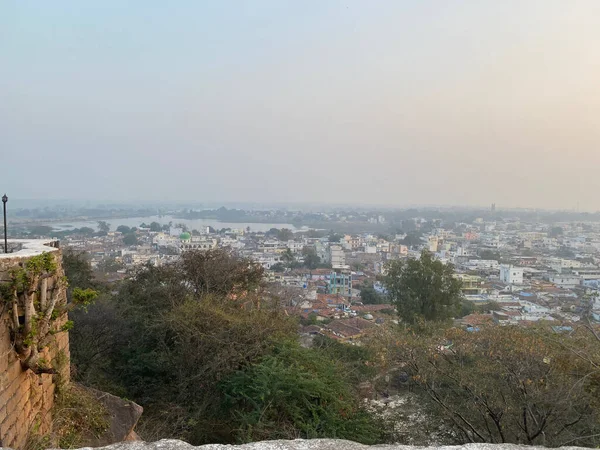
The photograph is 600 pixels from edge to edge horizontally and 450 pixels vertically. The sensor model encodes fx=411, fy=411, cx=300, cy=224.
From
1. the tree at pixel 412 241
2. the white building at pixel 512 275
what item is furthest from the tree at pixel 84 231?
the white building at pixel 512 275

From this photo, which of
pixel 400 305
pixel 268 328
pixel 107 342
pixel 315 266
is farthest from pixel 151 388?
pixel 315 266

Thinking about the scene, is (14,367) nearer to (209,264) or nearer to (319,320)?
(209,264)

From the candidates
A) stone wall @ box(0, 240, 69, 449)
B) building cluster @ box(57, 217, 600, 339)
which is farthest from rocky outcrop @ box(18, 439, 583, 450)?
building cluster @ box(57, 217, 600, 339)

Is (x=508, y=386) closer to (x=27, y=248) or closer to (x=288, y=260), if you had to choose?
(x=27, y=248)

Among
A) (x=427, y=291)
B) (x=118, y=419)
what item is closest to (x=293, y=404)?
(x=118, y=419)

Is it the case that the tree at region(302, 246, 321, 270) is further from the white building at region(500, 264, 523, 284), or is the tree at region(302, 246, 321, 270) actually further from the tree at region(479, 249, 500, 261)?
the white building at region(500, 264, 523, 284)

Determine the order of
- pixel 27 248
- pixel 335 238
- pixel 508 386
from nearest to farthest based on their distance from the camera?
pixel 27 248 → pixel 508 386 → pixel 335 238

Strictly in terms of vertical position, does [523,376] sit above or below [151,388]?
above
